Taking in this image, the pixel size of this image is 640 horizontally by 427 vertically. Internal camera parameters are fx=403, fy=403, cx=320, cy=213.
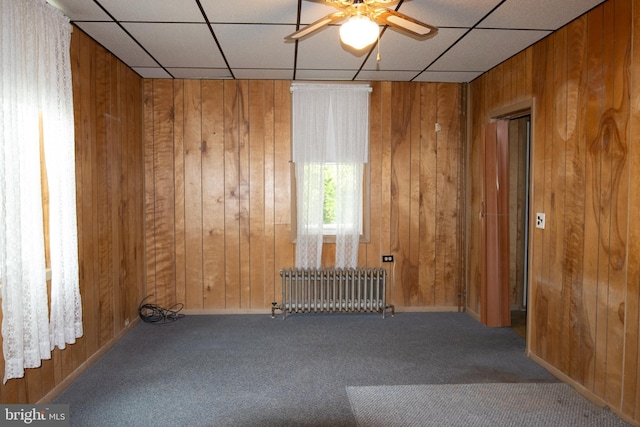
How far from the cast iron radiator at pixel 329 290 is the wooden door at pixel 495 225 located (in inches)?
41.4

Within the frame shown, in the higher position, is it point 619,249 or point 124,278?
point 619,249

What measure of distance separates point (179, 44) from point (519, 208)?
3.98 metres

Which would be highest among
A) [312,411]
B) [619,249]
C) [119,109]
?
[119,109]

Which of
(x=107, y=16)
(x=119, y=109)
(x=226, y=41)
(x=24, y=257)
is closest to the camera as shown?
(x=24, y=257)

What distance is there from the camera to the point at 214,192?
14.6ft

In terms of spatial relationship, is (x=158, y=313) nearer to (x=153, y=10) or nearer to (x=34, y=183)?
(x=34, y=183)

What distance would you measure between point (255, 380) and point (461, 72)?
348 centimetres

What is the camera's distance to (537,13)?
2709 mm

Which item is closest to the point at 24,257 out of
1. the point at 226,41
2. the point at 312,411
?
the point at 312,411

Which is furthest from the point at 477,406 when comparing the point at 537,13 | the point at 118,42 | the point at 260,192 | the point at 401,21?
the point at 118,42

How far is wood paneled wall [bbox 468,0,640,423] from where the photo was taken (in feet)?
7.72

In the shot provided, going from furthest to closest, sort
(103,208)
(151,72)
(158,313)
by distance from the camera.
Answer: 1. (158,313)
2. (151,72)
3. (103,208)

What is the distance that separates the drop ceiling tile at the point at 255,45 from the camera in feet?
9.82

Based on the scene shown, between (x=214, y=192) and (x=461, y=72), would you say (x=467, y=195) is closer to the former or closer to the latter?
(x=461, y=72)
